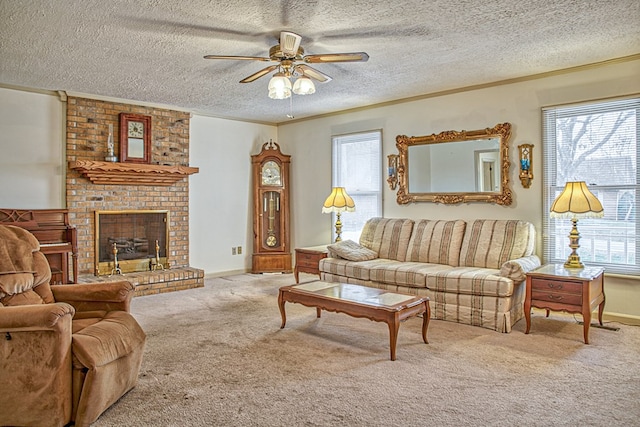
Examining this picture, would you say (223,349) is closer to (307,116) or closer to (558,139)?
(558,139)

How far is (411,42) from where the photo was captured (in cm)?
353

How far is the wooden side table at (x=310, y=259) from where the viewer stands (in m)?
5.29

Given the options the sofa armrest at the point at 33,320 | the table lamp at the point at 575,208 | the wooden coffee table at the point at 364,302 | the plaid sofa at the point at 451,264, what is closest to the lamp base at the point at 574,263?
the table lamp at the point at 575,208

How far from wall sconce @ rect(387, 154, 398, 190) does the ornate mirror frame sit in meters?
0.06

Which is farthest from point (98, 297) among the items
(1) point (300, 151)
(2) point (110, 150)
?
(1) point (300, 151)

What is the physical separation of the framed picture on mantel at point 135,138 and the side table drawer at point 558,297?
15.5 feet

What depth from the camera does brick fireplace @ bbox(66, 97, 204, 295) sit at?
17.0ft

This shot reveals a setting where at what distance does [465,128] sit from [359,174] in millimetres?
1640

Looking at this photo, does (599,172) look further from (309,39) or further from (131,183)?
(131,183)

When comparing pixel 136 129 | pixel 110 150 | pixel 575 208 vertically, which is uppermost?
pixel 136 129

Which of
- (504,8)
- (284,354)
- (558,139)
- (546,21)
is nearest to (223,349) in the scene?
(284,354)

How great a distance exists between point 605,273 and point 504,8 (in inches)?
105

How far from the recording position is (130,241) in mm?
5672

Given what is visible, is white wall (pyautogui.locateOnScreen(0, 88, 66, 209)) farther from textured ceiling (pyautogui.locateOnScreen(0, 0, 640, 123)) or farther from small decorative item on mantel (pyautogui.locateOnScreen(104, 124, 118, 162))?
small decorative item on mantel (pyautogui.locateOnScreen(104, 124, 118, 162))
